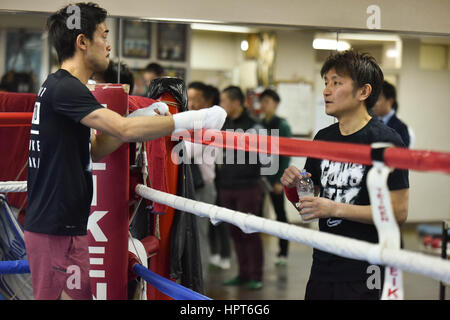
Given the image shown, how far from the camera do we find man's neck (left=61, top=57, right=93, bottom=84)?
2027mm

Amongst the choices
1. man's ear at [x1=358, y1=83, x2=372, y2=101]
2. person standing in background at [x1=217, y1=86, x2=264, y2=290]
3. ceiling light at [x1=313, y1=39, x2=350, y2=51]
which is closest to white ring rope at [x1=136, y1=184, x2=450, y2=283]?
man's ear at [x1=358, y1=83, x2=372, y2=101]

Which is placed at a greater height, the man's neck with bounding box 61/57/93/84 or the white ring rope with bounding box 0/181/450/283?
the man's neck with bounding box 61/57/93/84

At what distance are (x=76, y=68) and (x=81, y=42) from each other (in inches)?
3.6

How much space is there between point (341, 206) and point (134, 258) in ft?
3.02

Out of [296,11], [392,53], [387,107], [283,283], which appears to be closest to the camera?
[296,11]

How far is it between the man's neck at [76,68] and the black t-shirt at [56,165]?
0.35 feet

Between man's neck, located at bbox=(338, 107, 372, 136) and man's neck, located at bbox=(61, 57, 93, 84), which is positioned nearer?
man's neck, located at bbox=(61, 57, 93, 84)

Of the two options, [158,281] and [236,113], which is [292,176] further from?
[236,113]

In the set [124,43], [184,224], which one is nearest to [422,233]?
[124,43]

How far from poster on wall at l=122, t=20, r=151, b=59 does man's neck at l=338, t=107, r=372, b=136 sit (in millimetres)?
4612

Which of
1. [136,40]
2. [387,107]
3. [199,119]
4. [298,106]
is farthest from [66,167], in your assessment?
[298,106]

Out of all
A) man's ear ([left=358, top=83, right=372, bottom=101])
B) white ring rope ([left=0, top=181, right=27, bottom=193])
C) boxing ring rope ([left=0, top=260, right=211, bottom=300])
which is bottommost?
boxing ring rope ([left=0, top=260, right=211, bottom=300])

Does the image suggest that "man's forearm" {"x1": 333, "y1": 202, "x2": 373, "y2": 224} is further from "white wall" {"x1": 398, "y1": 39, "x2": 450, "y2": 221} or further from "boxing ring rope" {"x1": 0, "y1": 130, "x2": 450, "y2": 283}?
"white wall" {"x1": 398, "y1": 39, "x2": 450, "y2": 221}

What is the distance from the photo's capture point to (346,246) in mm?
1384
